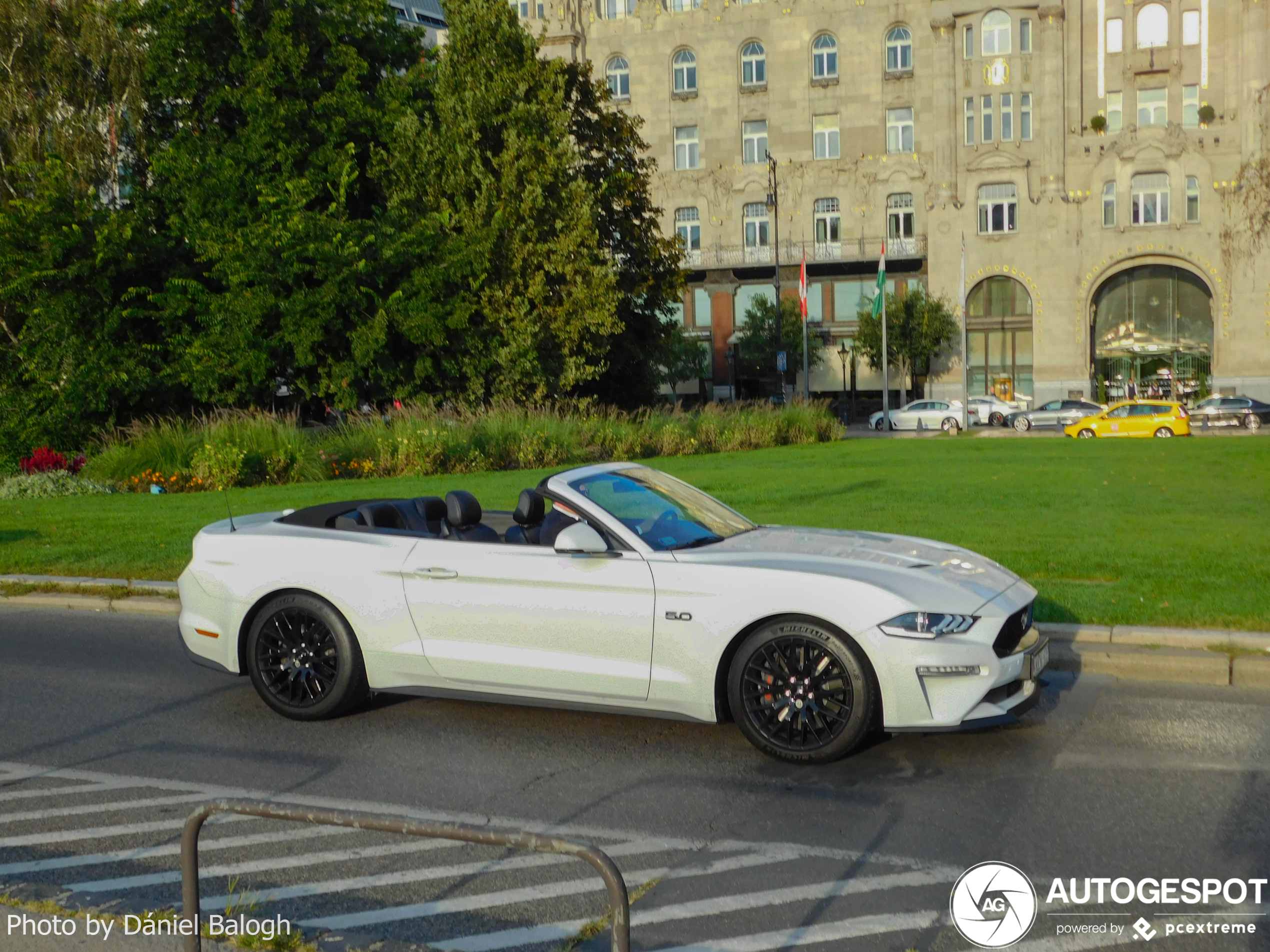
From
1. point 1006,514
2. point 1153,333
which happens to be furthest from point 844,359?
point 1006,514

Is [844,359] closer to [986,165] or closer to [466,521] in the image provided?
[986,165]

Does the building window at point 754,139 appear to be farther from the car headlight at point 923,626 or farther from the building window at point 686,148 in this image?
the car headlight at point 923,626

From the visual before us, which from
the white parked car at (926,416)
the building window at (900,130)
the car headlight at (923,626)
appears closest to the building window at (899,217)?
the building window at (900,130)

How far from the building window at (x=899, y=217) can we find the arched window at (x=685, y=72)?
1225 cm

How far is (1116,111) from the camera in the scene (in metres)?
58.1

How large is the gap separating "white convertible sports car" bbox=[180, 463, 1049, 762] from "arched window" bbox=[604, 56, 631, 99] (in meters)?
62.1

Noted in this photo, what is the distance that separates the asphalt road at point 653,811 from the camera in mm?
4297

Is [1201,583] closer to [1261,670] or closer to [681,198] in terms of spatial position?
[1261,670]

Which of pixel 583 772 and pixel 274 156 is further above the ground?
pixel 274 156

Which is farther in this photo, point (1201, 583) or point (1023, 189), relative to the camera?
point (1023, 189)

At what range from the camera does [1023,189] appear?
5922 cm

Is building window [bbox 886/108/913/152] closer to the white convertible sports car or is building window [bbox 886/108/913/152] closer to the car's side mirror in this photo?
the white convertible sports car

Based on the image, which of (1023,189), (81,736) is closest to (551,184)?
(81,736)

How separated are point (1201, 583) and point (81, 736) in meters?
8.44
